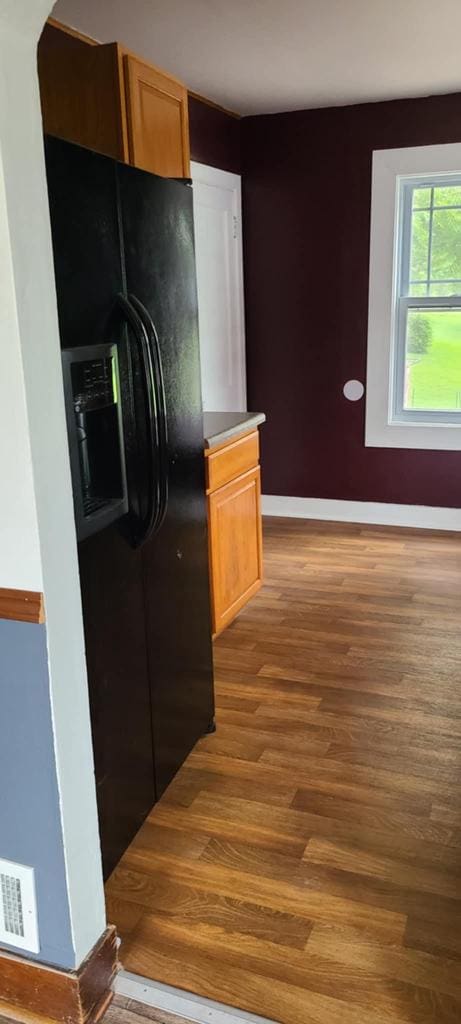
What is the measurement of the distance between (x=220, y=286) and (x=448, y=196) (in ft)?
4.46

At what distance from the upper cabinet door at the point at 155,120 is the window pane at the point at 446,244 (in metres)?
2.38

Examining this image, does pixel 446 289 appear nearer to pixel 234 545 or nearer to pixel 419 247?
pixel 419 247

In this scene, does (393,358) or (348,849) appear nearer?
(348,849)

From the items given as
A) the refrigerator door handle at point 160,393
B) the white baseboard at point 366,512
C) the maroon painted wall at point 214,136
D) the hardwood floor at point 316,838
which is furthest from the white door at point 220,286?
the refrigerator door handle at point 160,393

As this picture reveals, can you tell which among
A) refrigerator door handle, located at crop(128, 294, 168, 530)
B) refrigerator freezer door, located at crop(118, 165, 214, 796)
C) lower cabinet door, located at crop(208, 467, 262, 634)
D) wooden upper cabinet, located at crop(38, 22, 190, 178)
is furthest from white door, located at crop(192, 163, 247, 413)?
refrigerator door handle, located at crop(128, 294, 168, 530)

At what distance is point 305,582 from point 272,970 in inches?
93.2

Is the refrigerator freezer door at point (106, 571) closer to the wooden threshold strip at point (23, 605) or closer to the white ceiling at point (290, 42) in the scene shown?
the wooden threshold strip at point (23, 605)

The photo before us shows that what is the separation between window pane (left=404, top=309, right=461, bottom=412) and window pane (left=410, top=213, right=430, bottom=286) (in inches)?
8.2

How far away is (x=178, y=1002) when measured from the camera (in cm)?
163

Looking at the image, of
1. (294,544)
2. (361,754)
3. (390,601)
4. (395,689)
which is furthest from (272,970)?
(294,544)

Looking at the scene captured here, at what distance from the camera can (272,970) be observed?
1711 mm

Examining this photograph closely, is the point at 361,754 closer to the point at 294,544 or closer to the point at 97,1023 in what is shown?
the point at 97,1023

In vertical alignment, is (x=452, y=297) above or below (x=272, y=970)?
above

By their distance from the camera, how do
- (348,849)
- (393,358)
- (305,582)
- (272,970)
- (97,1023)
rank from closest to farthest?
(97,1023) < (272,970) < (348,849) < (305,582) < (393,358)
